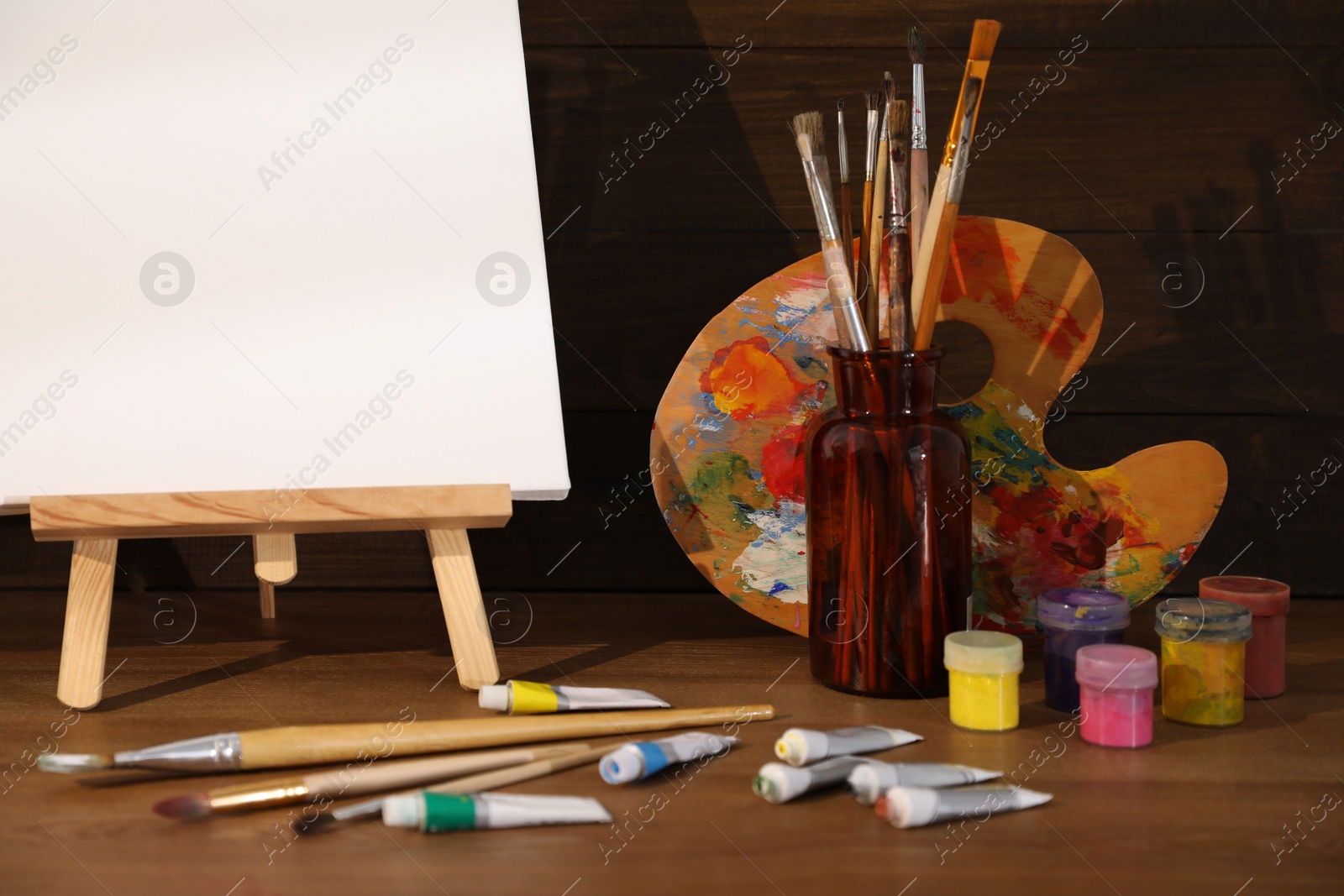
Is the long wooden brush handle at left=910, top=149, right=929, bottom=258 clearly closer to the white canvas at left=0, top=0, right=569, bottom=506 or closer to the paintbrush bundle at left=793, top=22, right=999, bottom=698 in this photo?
the paintbrush bundle at left=793, top=22, right=999, bottom=698

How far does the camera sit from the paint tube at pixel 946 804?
49cm

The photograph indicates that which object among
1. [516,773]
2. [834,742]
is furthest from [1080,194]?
[516,773]

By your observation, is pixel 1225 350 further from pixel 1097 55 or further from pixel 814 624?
pixel 814 624

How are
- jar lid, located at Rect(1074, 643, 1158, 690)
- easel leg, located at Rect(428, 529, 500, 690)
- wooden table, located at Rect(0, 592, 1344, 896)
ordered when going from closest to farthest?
wooden table, located at Rect(0, 592, 1344, 896)
jar lid, located at Rect(1074, 643, 1158, 690)
easel leg, located at Rect(428, 529, 500, 690)

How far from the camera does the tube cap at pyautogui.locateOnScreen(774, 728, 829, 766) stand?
537mm

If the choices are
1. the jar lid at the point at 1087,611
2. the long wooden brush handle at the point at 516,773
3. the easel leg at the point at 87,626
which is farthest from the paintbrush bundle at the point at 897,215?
the easel leg at the point at 87,626

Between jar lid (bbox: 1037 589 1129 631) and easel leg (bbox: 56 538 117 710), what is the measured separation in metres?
0.54

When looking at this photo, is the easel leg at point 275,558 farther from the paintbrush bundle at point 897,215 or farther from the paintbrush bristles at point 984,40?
the paintbrush bristles at point 984,40

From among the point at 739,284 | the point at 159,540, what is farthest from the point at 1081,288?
the point at 159,540

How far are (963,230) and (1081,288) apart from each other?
8cm

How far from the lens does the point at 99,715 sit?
0.65 metres

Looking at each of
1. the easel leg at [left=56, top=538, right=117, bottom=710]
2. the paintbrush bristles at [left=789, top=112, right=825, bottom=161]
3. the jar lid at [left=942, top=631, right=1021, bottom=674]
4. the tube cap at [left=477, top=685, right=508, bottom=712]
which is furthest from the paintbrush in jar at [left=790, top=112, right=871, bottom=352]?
the easel leg at [left=56, top=538, right=117, bottom=710]

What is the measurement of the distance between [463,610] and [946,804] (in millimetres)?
312

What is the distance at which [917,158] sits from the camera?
67cm
